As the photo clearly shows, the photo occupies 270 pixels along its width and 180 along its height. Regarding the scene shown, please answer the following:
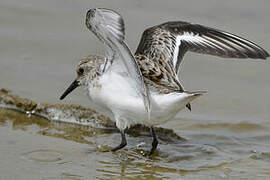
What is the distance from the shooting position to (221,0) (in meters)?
9.46

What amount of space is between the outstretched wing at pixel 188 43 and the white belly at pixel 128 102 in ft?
2.70

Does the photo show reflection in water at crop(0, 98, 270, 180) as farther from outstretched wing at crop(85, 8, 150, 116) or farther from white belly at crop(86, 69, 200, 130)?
outstretched wing at crop(85, 8, 150, 116)

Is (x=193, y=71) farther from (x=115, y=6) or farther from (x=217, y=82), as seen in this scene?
(x=115, y=6)

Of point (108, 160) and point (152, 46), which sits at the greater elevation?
point (152, 46)

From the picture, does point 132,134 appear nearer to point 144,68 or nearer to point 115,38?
point 144,68

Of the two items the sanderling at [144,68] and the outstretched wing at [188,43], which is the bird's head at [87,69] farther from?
the outstretched wing at [188,43]

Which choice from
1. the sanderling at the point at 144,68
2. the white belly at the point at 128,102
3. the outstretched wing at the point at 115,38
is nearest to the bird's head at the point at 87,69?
the sanderling at the point at 144,68

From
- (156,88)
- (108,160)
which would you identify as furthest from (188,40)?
(108,160)

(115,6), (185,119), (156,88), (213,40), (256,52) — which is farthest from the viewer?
(115,6)

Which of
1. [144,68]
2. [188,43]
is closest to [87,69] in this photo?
[144,68]

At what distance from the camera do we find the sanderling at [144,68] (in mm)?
4863

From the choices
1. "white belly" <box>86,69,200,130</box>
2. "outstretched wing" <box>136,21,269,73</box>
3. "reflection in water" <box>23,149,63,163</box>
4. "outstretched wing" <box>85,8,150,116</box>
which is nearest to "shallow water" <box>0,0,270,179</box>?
"reflection in water" <box>23,149,63,163</box>

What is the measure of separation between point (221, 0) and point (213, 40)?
10.7 feet

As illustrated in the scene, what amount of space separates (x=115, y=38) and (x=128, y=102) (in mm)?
862
